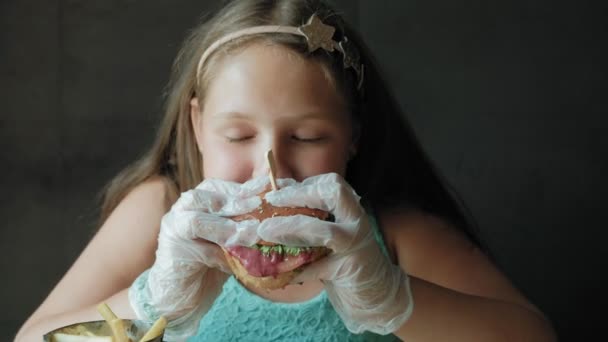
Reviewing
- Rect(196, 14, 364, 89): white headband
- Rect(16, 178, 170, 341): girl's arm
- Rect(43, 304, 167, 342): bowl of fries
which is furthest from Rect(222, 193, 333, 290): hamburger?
Rect(16, 178, 170, 341): girl's arm

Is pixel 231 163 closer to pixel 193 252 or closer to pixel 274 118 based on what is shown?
pixel 274 118

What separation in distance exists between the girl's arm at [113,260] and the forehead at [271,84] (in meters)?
0.32

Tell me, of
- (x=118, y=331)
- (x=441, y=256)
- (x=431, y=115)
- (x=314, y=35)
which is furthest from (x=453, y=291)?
(x=431, y=115)

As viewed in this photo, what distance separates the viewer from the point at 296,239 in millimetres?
855

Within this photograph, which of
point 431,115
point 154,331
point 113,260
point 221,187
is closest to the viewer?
point 154,331

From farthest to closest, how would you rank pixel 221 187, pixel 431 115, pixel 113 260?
1. pixel 431 115
2. pixel 113 260
3. pixel 221 187

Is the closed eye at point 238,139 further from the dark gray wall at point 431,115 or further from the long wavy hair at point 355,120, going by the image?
the dark gray wall at point 431,115

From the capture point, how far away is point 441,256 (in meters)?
1.28

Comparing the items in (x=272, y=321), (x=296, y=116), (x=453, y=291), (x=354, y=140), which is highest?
(x=296, y=116)

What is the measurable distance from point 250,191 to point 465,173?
35.5 inches

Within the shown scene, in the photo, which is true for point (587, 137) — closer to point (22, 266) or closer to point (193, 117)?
point (193, 117)

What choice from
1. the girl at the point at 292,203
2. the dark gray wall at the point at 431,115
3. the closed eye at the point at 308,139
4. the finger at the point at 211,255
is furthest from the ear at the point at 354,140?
the dark gray wall at the point at 431,115

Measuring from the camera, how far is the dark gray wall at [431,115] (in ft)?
5.55

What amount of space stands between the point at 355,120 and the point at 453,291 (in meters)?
0.30
